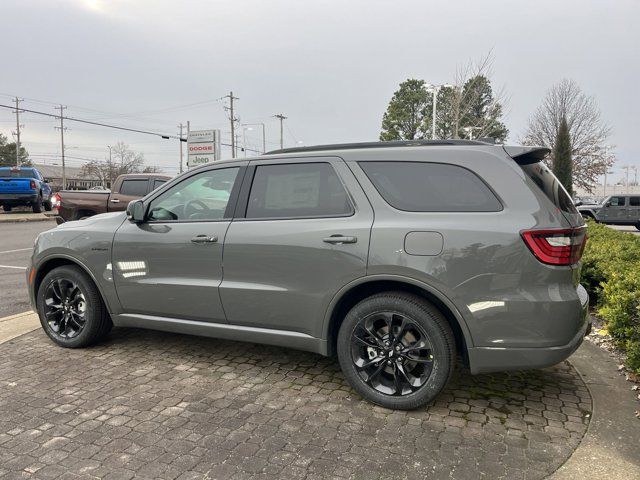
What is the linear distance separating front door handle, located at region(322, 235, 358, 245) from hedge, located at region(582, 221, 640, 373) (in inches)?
83.6

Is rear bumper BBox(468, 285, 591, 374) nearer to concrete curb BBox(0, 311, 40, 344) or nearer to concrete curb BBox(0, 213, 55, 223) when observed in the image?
concrete curb BBox(0, 311, 40, 344)

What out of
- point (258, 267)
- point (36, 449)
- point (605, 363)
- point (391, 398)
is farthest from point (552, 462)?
point (36, 449)

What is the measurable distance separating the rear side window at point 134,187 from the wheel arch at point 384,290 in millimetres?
9464

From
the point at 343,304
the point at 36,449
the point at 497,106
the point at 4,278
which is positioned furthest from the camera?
the point at 497,106

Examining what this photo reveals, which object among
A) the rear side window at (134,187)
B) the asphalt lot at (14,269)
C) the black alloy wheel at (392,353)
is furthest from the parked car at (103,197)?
the black alloy wheel at (392,353)

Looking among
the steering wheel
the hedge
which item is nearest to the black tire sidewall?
the steering wheel

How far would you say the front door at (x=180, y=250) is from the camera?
3.68 metres

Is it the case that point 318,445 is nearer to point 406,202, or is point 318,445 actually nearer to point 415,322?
point 415,322

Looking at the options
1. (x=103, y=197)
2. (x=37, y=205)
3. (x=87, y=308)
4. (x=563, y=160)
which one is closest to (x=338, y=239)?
(x=87, y=308)

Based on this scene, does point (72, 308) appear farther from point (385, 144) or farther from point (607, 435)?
point (607, 435)

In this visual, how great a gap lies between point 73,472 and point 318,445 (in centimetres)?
133

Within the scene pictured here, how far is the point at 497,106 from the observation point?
2438 centimetres

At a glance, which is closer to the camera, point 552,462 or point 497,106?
point 552,462

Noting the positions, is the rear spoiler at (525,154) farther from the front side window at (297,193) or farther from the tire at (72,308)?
the tire at (72,308)
